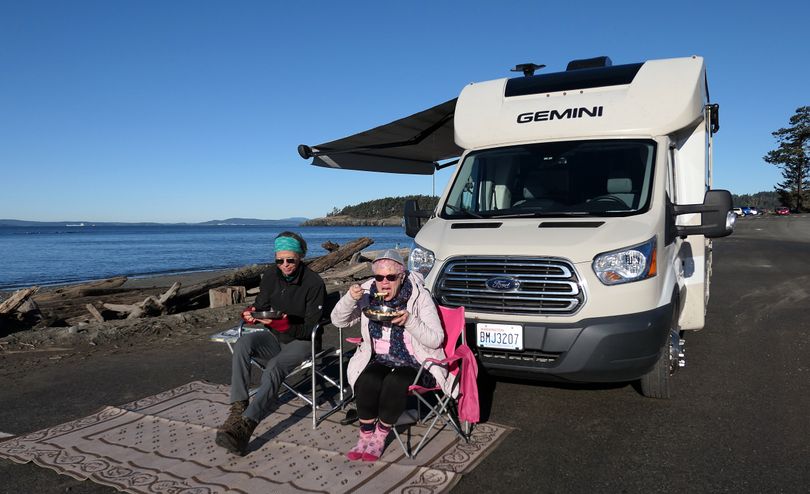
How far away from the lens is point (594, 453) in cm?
408

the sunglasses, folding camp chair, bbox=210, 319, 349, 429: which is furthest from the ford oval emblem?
folding camp chair, bbox=210, 319, 349, 429

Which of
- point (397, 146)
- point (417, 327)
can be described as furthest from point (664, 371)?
point (397, 146)

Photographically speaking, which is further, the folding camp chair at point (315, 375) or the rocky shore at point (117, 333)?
the rocky shore at point (117, 333)

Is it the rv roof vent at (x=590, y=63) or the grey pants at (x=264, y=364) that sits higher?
the rv roof vent at (x=590, y=63)

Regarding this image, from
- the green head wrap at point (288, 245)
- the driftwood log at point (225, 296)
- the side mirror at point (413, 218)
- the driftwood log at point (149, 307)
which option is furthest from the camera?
the driftwood log at point (225, 296)

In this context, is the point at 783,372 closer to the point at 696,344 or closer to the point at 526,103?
the point at 696,344

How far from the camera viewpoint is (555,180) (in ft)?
18.3

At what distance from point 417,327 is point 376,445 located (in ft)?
2.73

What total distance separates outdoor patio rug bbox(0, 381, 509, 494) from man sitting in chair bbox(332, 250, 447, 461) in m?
0.25

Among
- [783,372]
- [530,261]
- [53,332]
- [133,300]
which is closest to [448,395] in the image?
[530,261]

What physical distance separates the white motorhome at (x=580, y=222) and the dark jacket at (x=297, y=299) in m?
0.94

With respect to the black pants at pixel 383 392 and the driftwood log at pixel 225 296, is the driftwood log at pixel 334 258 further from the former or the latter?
the black pants at pixel 383 392

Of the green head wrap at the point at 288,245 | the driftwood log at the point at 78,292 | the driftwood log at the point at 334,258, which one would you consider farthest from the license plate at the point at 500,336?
the driftwood log at the point at 334,258

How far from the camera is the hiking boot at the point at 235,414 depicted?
402 cm
